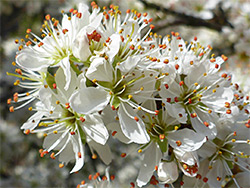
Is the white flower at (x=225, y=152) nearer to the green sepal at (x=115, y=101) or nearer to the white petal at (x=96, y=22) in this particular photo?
the green sepal at (x=115, y=101)

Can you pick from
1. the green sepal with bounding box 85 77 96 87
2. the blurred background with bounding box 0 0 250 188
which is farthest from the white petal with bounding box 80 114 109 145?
the blurred background with bounding box 0 0 250 188

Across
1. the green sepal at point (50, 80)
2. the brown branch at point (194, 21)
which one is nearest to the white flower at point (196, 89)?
the green sepal at point (50, 80)

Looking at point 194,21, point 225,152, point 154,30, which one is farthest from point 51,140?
point 194,21

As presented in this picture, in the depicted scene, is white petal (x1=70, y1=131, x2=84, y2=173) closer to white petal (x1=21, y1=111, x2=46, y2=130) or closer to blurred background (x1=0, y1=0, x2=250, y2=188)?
white petal (x1=21, y1=111, x2=46, y2=130)

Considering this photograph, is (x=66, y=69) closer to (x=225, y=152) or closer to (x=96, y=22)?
(x=96, y=22)

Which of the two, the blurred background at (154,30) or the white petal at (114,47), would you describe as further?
the blurred background at (154,30)

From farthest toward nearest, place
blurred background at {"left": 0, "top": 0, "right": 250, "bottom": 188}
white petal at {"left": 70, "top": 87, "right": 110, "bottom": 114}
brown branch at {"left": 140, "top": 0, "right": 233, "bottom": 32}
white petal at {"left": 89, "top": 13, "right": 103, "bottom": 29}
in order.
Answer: blurred background at {"left": 0, "top": 0, "right": 250, "bottom": 188} → brown branch at {"left": 140, "top": 0, "right": 233, "bottom": 32} → white petal at {"left": 89, "top": 13, "right": 103, "bottom": 29} → white petal at {"left": 70, "top": 87, "right": 110, "bottom": 114}
